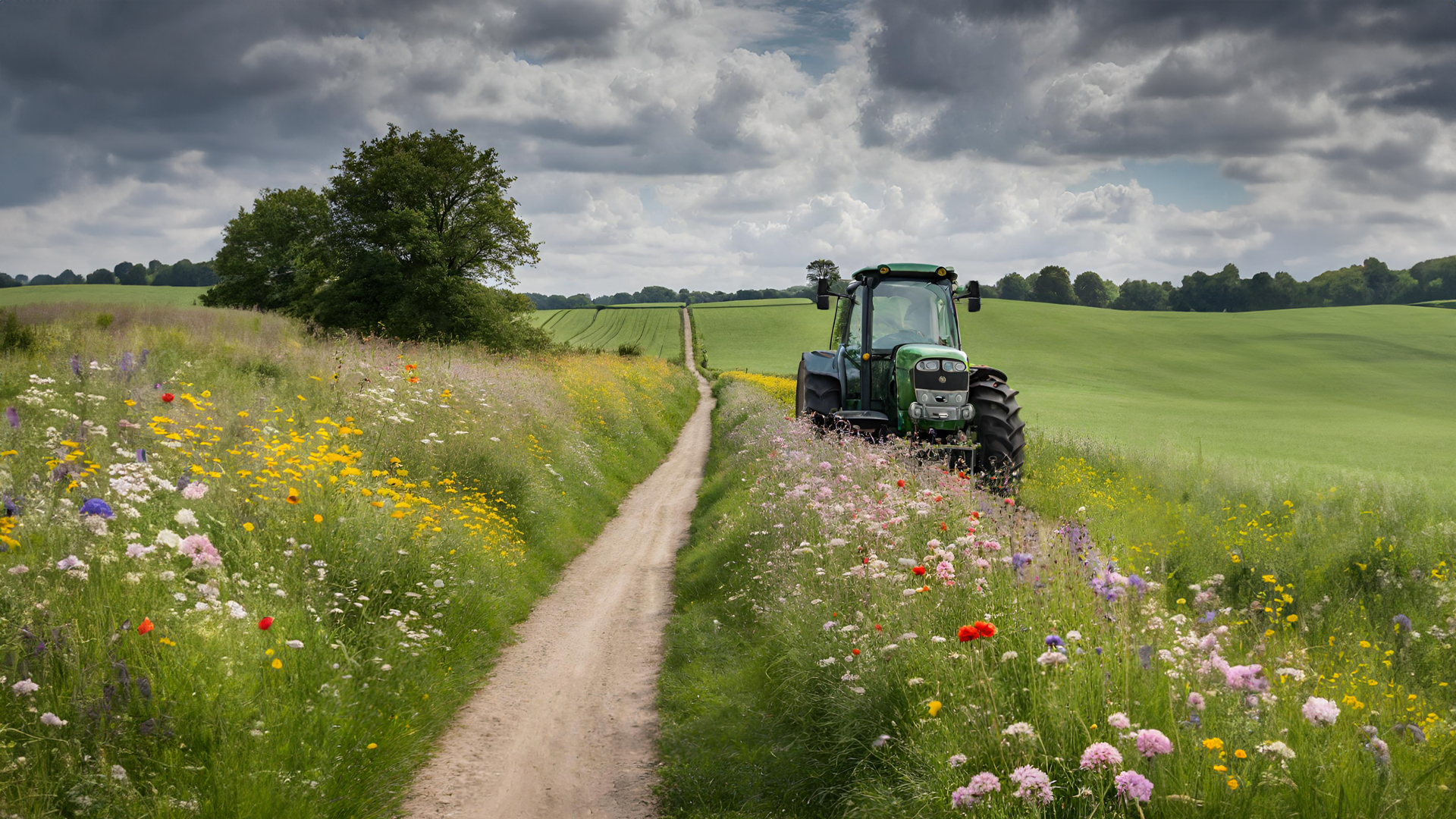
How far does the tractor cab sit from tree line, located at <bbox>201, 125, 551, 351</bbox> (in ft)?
59.6

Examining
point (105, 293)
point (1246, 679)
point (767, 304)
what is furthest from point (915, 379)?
point (767, 304)

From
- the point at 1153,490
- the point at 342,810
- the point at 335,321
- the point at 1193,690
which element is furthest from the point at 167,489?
the point at 335,321

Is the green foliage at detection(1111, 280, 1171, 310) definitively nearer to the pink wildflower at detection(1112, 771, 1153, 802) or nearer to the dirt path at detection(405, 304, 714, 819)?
the dirt path at detection(405, 304, 714, 819)

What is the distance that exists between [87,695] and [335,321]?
27.0 meters

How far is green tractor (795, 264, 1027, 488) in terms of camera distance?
1079 centimetres

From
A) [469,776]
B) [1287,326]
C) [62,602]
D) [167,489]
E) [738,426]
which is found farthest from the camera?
[1287,326]

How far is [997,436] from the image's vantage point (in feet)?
35.7

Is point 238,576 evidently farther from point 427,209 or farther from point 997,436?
point 427,209

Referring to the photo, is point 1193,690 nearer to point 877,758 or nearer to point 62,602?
point 877,758

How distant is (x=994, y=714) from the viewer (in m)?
3.12

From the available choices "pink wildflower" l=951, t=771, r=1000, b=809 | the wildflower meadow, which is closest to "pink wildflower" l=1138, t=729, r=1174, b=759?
the wildflower meadow

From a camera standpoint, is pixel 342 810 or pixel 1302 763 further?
pixel 342 810

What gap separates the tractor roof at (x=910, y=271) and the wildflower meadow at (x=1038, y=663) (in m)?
3.62

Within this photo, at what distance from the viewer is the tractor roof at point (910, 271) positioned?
11.9 m
